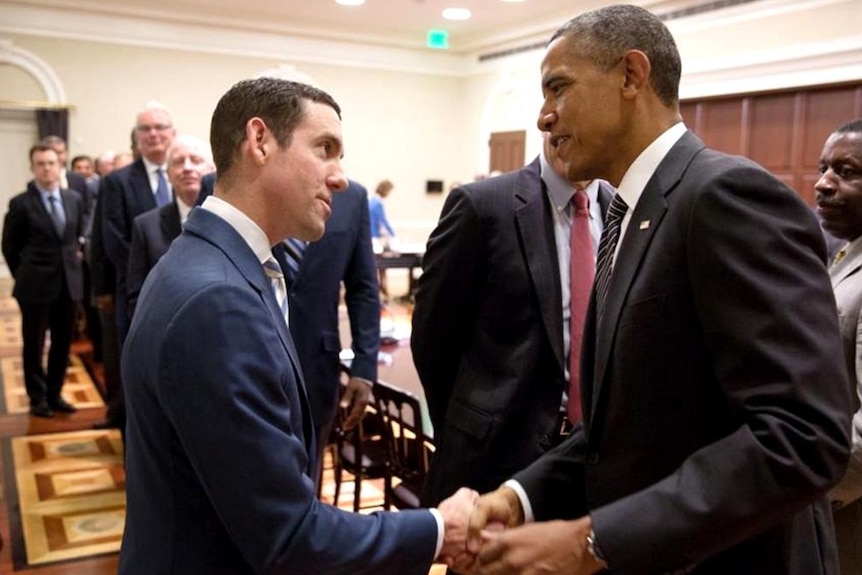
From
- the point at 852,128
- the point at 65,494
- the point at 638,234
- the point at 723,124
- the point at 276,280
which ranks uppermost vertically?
the point at 723,124

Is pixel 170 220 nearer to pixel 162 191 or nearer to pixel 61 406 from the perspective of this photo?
pixel 162 191

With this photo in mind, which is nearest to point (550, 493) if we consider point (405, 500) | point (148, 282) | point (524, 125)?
point (148, 282)

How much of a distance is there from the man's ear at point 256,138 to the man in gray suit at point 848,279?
1.11 metres

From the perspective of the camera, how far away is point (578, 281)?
78.7 inches

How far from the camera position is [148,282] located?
1252mm

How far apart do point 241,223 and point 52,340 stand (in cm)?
466

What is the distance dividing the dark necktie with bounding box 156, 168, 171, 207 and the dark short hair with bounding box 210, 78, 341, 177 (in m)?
2.71

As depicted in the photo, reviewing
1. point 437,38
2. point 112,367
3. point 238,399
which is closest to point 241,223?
point 238,399

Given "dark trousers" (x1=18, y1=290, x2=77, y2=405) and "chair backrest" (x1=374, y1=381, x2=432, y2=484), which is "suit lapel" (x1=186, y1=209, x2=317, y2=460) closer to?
"chair backrest" (x1=374, y1=381, x2=432, y2=484)

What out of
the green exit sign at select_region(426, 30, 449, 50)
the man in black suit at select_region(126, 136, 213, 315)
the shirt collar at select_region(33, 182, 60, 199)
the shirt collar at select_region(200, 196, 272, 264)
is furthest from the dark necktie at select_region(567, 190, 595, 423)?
the green exit sign at select_region(426, 30, 449, 50)

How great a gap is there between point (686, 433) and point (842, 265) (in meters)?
1.01

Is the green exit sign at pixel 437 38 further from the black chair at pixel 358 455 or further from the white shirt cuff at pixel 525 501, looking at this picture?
the white shirt cuff at pixel 525 501

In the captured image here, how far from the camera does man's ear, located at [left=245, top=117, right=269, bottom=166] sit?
1310 millimetres

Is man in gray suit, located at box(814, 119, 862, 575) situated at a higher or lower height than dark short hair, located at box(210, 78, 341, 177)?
lower
